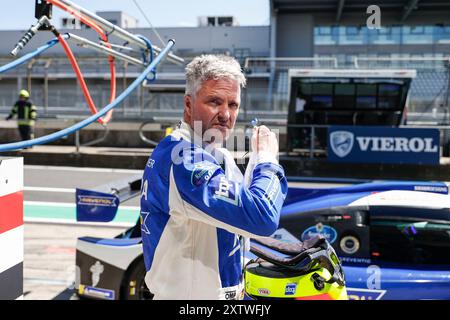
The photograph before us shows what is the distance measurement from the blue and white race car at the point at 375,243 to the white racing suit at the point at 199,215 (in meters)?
1.79

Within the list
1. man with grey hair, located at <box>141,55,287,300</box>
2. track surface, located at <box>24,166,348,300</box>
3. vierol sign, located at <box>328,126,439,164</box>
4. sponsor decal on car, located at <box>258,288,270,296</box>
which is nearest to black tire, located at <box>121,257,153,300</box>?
track surface, located at <box>24,166,348,300</box>

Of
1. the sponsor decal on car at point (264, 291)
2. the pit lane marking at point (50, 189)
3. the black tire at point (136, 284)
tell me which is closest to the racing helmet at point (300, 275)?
the sponsor decal on car at point (264, 291)

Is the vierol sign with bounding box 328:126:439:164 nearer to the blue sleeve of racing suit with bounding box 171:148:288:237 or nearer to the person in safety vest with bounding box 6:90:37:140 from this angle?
the person in safety vest with bounding box 6:90:37:140

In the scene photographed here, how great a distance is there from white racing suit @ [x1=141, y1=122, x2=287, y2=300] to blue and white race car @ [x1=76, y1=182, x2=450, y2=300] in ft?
5.88

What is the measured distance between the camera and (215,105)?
1.75 meters

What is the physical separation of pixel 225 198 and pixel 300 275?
1181 millimetres

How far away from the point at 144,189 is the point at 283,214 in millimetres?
2061

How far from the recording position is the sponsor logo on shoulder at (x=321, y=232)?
11.6 feet

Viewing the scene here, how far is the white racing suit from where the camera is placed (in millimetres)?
1600

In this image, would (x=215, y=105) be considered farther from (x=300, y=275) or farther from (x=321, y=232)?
(x=321, y=232)
